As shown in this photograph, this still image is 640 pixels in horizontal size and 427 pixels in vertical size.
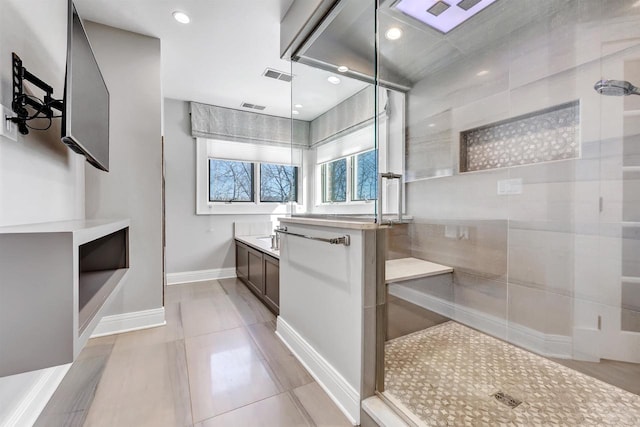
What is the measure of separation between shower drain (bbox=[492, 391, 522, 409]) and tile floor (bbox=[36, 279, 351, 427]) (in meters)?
0.84

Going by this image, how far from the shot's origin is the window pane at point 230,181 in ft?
13.6

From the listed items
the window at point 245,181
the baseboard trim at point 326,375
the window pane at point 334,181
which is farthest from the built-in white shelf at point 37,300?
the window at point 245,181

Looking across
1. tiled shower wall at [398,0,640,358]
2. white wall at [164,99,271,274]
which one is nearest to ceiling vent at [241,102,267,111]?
white wall at [164,99,271,274]

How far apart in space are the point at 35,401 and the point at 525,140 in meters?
3.34

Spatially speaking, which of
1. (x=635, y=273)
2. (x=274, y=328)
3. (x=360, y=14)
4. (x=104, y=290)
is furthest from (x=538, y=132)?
(x=104, y=290)

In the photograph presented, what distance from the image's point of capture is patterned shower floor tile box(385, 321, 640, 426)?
1333mm

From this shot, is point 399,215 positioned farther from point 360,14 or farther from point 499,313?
point 360,14

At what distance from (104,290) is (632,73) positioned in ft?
10.0

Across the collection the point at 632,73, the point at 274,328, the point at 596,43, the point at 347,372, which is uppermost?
the point at 596,43

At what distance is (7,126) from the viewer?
3.76ft

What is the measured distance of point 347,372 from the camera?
1.47 m

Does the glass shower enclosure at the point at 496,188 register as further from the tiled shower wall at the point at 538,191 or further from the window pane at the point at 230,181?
the window pane at the point at 230,181

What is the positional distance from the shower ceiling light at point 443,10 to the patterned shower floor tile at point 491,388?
7.90ft

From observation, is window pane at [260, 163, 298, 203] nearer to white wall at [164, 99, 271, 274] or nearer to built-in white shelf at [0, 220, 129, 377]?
white wall at [164, 99, 271, 274]
